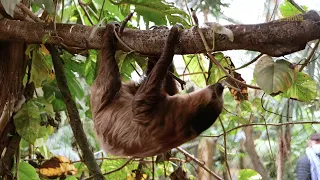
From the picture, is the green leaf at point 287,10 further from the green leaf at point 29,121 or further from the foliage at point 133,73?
the green leaf at point 29,121

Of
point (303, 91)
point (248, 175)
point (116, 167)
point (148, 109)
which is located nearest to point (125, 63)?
point (148, 109)

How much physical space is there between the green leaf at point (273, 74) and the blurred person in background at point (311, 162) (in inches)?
91.7

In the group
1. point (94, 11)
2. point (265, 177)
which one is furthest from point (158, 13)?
point (265, 177)

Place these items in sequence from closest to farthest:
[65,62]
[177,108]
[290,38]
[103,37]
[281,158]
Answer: [290,38]
[103,37]
[177,108]
[65,62]
[281,158]

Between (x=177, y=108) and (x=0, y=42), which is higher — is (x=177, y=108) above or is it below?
below

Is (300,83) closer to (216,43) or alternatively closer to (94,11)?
(216,43)

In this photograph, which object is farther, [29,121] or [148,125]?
[29,121]

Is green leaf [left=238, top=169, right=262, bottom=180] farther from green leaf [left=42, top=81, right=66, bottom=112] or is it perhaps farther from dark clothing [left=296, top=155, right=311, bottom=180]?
green leaf [left=42, top=81, right=66, bottom=112]

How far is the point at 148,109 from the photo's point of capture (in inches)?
77.7

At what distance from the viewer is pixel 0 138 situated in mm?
2342

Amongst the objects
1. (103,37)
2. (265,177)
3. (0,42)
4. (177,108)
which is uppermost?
(0,42)

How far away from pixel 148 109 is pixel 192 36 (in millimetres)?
541

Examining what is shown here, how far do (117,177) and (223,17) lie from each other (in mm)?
1398

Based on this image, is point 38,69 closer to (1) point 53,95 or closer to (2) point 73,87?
(1) point 53,95
